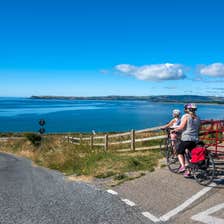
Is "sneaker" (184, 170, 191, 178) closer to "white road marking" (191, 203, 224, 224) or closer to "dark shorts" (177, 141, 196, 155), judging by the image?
"dark shorts" (177, 141, 196, 155)

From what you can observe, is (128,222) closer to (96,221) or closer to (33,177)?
(96,221)

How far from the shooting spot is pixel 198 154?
26.0 ft

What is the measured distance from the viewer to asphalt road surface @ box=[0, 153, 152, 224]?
19.0 feet

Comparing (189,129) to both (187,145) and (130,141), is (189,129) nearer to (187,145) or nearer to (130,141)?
(187,145)

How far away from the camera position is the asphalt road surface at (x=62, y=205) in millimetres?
5785

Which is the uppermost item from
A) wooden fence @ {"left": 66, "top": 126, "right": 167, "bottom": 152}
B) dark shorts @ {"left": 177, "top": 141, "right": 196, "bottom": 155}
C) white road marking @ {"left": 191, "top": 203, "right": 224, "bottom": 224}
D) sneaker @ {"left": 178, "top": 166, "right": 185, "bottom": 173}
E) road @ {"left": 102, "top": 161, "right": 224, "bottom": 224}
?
dark shorts @ {"left": 177, "top": 141, "right": 196, "bottom": 155}

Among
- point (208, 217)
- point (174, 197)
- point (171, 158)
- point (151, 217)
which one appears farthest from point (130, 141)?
point (208, 217)

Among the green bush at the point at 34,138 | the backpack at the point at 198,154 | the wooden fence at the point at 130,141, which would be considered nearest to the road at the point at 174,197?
the backpack at the point at 198,154

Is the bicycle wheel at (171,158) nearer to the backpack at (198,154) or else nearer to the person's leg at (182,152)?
the person's leg at (182,152)

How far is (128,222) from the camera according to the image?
221 inches

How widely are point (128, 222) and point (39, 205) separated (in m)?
1.96

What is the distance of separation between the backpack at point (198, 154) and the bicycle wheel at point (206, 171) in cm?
11

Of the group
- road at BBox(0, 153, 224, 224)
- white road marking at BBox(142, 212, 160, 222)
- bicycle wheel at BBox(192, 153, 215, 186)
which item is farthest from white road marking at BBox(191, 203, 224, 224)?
bicycle wheel at BBox(192, 153, 215, 186)

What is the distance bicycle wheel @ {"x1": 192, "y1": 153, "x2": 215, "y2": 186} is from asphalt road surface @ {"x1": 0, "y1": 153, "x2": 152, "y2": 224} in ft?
6.46
